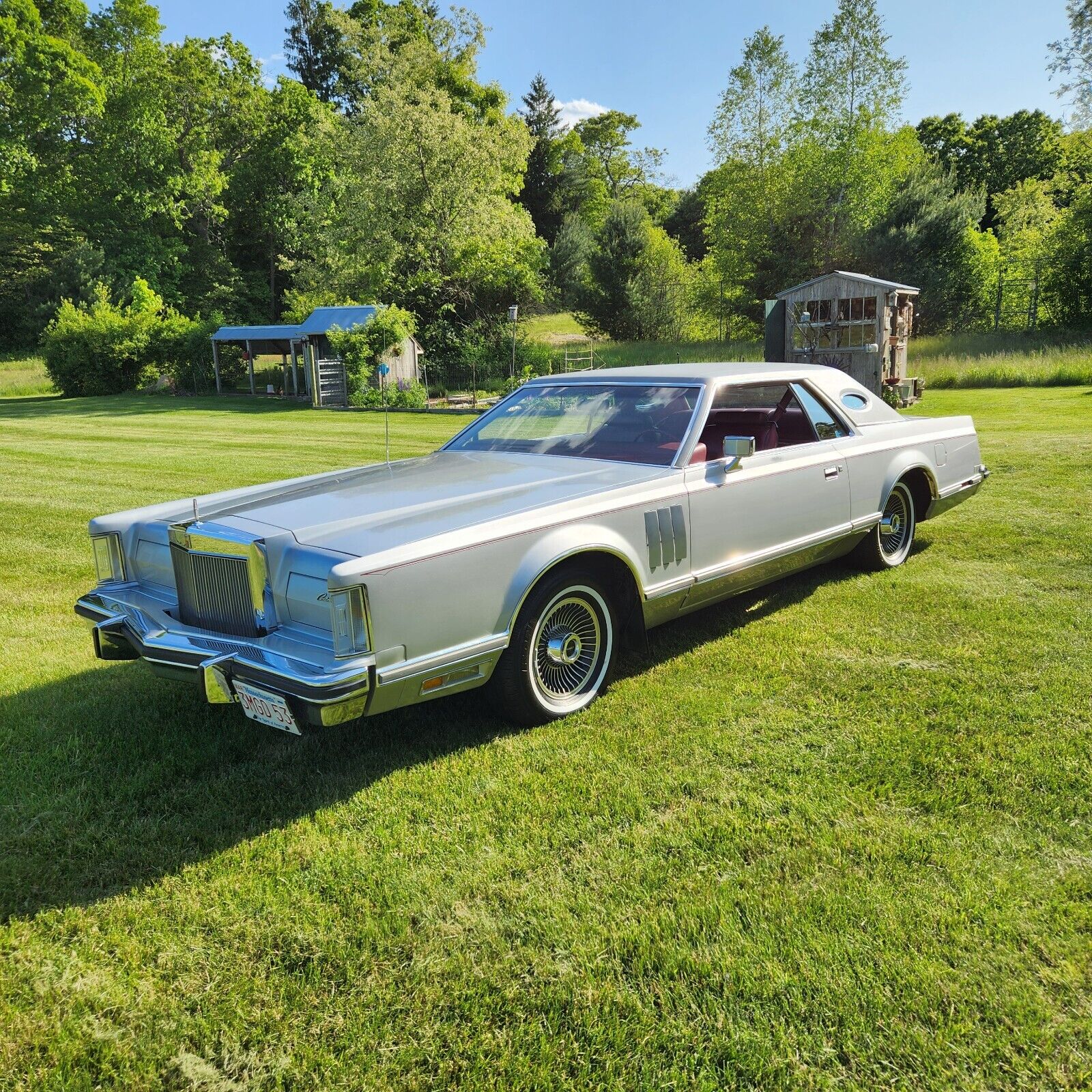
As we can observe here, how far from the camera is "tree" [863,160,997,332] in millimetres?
30328

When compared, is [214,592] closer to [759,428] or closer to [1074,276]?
[759,428]

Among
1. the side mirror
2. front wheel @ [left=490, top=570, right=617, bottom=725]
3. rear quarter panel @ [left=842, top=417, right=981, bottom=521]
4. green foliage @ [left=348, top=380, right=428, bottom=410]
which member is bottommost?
front wheel @ [left=490, top=570, right=617, bottom=725]

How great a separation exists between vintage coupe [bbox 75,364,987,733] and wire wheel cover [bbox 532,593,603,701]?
0.01 metres

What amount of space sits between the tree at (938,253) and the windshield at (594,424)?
1167 inches

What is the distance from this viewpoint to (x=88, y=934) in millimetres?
2520

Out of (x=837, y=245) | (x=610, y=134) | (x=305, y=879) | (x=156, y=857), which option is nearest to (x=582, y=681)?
(x=305, y=879)

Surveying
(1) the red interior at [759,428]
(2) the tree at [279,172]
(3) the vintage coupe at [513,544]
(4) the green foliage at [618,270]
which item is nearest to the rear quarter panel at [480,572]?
(3) the vintage coupe at [513,544]

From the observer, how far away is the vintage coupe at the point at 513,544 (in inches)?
121

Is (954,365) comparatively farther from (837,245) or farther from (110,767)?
(110,767)

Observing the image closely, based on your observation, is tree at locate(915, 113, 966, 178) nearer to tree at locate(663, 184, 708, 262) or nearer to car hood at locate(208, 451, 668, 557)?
tree at locate(663, 184, 708, 262)

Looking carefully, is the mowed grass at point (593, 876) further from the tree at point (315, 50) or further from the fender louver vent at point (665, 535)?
the tree at point (315, 50)

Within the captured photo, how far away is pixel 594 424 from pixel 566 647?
1.46m

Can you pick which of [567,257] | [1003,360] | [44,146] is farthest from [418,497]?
[44,146]

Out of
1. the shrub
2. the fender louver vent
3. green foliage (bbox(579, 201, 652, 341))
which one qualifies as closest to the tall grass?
green foliage (bbox(579, 201, 652, 341))
